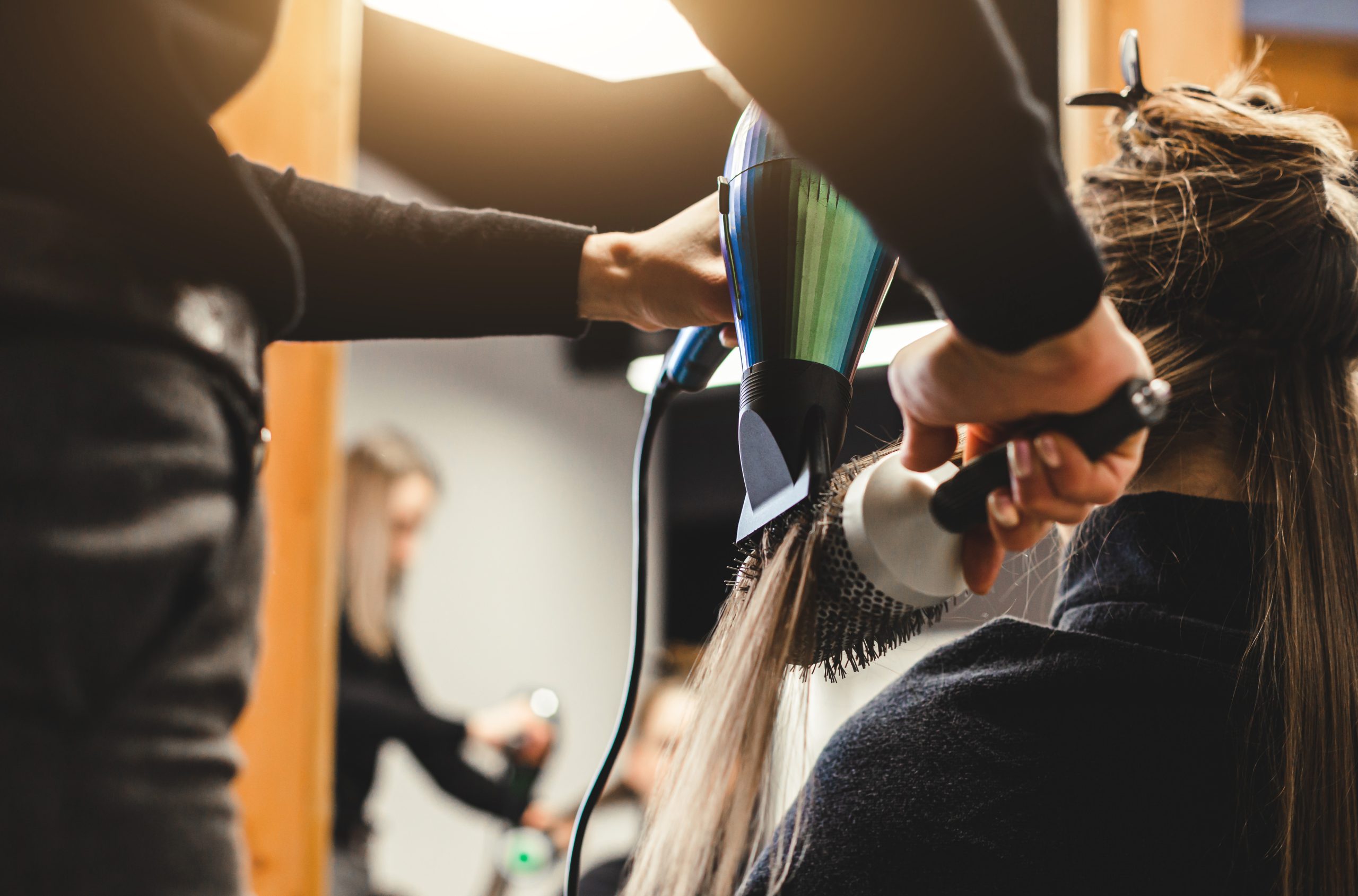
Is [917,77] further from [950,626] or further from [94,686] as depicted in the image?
[950,626]

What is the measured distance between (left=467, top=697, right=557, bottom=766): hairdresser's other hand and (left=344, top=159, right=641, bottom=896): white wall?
2.68 feet

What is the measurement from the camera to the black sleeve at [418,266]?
2.40ft

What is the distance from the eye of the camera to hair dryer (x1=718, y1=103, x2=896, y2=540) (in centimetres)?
61

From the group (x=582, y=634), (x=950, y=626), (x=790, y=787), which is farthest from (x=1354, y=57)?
(x=582, y=634)

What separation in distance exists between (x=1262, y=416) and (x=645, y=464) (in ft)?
1.50


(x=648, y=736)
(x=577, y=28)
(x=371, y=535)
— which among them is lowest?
(x=648, y=736)

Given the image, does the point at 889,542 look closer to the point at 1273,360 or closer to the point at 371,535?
the point at 1273,360

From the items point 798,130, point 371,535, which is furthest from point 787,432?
point 371,535

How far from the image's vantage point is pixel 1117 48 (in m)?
1.82

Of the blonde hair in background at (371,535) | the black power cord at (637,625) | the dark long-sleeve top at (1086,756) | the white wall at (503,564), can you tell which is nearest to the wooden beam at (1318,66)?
the white wall at (503,564)

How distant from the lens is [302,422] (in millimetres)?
1588

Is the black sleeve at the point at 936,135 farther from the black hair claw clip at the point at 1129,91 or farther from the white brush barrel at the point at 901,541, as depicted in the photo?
A: the black hair claw clip at the point at 1129,91

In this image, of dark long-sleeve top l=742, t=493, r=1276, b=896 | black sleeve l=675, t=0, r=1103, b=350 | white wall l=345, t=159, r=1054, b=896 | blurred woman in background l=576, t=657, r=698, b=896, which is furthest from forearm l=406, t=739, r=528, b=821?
black sleeve l=675, t=0, r=1103, b=350

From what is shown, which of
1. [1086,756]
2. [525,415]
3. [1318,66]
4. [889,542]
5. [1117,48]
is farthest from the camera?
[525,415]
